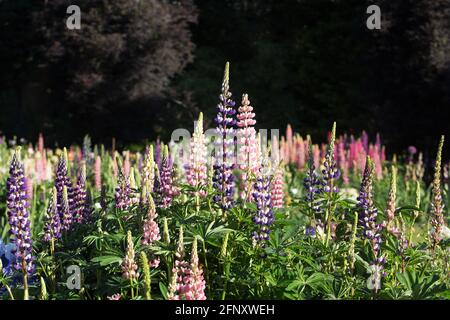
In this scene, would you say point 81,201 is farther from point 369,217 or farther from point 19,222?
point 369,217

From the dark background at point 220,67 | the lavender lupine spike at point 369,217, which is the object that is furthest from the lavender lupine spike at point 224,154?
the dark background at point 220,67

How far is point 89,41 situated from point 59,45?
2.75ft

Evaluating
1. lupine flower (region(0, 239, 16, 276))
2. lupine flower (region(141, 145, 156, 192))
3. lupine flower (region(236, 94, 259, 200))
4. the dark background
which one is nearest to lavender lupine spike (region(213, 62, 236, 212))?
lupine flower (region(236, 94, 259, 200))

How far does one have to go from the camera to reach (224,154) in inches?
165

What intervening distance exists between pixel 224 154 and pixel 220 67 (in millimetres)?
17904

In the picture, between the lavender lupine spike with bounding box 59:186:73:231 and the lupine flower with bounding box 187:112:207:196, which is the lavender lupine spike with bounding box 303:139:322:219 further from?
the lavender lupine spike with bounding box 59:186:73:231

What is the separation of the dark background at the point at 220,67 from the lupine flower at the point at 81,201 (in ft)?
34.7

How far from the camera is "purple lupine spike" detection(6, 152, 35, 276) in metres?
3.72

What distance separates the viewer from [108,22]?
1694cm

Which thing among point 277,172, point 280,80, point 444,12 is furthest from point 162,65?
point 277,172

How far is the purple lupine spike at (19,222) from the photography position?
12.2ft

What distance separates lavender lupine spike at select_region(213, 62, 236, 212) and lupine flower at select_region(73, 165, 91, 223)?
2.75ft

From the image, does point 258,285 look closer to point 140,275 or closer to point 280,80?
point 140,275

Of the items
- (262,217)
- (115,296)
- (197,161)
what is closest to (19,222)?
(115,296)
